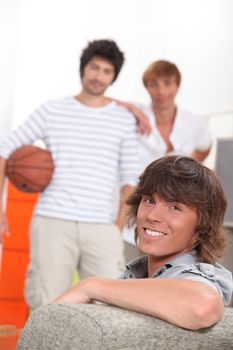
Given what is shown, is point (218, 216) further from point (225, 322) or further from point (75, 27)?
point (75, 27)

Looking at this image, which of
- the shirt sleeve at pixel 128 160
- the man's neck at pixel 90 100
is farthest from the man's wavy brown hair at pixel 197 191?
the man's neck at pixel 90 100

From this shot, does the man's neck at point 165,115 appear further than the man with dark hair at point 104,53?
Yes

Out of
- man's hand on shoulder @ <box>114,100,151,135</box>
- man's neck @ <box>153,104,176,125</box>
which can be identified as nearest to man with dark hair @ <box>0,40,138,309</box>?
man's hand on shoulder @ <box>114,100,151,135</box>

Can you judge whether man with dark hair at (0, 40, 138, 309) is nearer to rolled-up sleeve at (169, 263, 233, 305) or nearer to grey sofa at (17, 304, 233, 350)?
rolled-up sleeve at (169, 263, 233, 305)

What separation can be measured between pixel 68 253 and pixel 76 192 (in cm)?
25

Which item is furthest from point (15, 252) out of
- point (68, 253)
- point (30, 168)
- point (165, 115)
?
point (68, 253)

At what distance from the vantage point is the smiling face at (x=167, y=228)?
54.6 inches

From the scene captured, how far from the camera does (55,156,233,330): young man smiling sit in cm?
123

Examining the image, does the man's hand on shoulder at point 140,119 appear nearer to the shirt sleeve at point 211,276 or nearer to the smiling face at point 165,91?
the smiling face at point 165,91

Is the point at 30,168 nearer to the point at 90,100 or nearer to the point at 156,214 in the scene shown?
the point at 90,100

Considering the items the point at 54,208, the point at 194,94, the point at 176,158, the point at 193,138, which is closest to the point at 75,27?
the point at 194,94

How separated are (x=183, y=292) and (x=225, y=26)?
350cm

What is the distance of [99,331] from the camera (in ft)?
3.36

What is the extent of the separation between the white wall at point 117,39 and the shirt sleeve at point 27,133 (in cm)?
128
